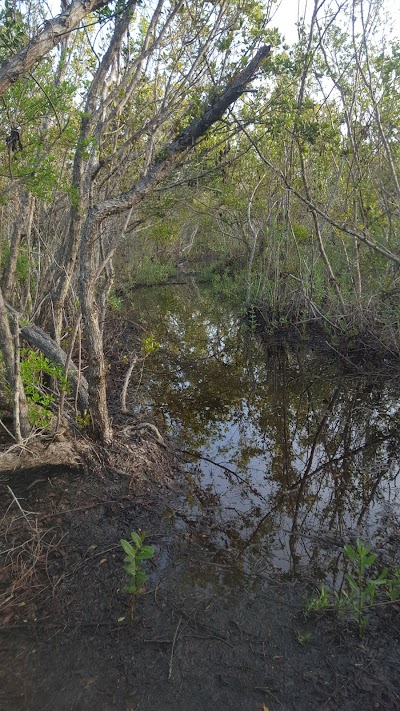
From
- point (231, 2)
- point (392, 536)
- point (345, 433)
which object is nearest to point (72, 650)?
point (392, 536)

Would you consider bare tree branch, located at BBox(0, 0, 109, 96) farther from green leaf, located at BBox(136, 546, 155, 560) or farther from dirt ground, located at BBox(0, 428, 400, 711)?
dirt ground, located at BBox(0, 428, 400, 711)

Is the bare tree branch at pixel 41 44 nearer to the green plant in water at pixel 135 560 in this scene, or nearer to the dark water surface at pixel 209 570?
the green plant in water at pixel 135 560

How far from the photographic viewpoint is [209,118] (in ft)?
11.3

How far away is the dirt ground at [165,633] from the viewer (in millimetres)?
2158

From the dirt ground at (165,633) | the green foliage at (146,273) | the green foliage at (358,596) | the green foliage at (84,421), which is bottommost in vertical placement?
the dirt ground at (165,633)

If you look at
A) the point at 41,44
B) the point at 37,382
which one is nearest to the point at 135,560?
the point at 37,382

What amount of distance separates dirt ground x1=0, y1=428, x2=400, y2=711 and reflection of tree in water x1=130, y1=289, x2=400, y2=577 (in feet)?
1.56

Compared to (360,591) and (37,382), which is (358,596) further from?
(37,382)

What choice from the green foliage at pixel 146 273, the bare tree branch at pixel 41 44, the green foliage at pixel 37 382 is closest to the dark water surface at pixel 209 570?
the green foliage at pixel 37 382

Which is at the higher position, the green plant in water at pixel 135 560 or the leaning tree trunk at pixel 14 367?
the leaning tree trunk at pixel 14 367

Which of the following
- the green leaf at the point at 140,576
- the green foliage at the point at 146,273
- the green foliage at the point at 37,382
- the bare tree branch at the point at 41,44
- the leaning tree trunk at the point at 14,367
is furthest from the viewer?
the green foliage at the point at 146,273

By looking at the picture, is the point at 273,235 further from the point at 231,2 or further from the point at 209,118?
the point at 209,118

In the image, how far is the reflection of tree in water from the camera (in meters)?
3.70

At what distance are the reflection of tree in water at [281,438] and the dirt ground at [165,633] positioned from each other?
476mm
